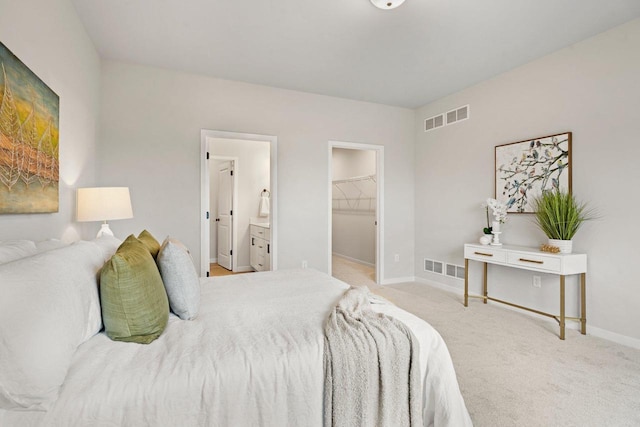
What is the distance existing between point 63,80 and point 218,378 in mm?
2380

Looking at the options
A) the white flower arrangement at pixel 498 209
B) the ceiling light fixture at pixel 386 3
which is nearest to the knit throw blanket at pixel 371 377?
the ceiling light fixture at pixel 386 3

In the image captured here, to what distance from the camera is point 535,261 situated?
9.56ft

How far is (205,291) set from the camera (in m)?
2.02

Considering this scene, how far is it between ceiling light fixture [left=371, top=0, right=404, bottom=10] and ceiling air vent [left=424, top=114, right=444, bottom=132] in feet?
8.09

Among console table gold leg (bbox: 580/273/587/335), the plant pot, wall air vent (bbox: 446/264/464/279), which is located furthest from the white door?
console table gold leg (bbox: 580/273/587/335)

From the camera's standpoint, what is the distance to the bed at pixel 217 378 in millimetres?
940

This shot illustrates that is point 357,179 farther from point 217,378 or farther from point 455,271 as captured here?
point 217,378

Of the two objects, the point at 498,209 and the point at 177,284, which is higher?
the point at 498,209

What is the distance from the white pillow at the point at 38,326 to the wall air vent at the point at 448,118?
14.3 ft

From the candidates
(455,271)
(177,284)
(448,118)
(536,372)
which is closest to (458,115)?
(448,118)

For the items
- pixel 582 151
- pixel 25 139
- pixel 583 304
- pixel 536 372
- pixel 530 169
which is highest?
pixel 582 151

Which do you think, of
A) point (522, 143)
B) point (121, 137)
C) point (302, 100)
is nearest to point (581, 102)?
point (522, 143)

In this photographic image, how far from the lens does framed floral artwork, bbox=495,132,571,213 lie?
3.06m

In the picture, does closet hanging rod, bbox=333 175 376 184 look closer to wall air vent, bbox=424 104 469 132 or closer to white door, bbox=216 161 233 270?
wall air vent, bbox=424 104 469 132
